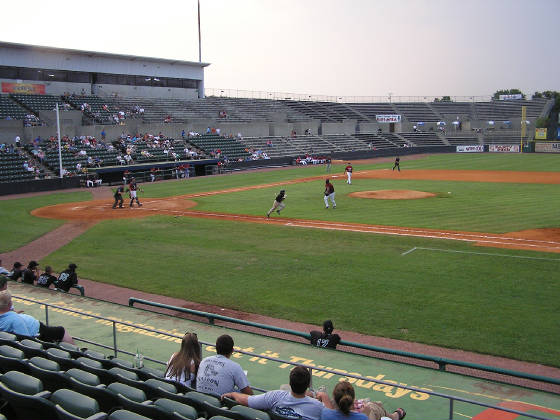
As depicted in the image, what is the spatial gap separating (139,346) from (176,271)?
25.1 feet

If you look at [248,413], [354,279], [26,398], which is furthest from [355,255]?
[26,398]

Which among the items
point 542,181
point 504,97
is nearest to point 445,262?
point 542,181

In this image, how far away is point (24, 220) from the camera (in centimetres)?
2839

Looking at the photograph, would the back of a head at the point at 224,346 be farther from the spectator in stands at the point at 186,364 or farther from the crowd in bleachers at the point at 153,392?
the spectator in stands at the point at 186,364

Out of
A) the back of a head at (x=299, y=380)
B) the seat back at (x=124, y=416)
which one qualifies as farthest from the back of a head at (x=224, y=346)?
the seat back at (x=124, y=416)

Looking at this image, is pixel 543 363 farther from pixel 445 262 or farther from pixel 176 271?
pixel 176 271

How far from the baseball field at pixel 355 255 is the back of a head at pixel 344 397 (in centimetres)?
645

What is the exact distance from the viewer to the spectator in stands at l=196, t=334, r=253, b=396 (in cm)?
625

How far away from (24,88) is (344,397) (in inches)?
2408

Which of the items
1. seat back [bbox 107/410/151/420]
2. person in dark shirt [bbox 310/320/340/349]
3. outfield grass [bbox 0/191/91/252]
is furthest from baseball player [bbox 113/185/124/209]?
seat back [bbox 107/410/151/420]

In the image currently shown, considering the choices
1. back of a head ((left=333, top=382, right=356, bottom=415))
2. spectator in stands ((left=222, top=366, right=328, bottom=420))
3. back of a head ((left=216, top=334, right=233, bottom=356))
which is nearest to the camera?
back of a head ((left=333, top=382, right=356, bottom=415))

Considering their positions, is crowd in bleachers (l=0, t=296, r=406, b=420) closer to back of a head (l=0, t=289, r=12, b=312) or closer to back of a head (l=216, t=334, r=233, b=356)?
back of a head (l=216, t=334, r=233, b=356)

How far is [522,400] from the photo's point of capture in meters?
7.68

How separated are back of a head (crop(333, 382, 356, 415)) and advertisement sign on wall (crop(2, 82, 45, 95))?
6016cm
